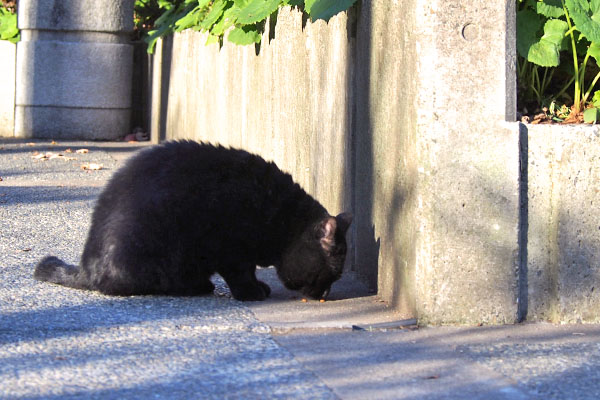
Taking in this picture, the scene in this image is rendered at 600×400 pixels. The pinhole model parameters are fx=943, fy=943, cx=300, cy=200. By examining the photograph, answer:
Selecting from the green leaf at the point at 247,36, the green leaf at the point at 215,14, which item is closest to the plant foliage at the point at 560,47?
the green leaf at the point at 247,36

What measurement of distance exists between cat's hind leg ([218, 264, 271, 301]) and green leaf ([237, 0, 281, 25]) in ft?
7.41

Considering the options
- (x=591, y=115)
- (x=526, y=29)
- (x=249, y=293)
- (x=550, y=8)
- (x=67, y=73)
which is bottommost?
(x=249, y=293)

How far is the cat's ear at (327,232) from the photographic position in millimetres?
4211

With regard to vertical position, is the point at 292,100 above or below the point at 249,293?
above

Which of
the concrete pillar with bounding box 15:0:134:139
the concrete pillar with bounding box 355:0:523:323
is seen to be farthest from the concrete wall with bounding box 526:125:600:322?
the concrete pillar with bounding box 15:0:134:139

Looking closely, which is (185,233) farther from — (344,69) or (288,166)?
(288,166)

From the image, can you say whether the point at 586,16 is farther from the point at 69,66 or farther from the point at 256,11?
the point at 69,66

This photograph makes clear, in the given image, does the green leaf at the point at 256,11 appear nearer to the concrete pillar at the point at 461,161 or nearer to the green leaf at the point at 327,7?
the green leaf at the point at 327,7

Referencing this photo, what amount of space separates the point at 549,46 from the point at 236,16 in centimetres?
310

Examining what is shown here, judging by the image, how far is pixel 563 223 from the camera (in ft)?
12.5

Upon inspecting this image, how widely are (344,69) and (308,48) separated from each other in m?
0.69

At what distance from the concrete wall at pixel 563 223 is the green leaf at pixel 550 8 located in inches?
32.3

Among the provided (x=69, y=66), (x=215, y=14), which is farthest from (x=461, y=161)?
(x=69, y=66)

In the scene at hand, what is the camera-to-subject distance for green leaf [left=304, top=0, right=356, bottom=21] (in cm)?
440
